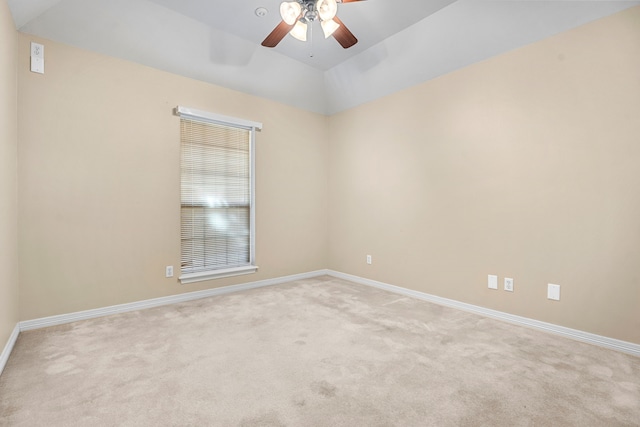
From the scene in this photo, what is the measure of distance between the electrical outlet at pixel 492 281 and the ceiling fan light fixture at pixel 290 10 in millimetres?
2930

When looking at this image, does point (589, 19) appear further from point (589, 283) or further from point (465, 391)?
point (465, 391)

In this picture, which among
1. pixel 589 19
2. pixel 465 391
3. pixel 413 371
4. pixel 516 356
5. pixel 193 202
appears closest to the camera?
pixel 465 391

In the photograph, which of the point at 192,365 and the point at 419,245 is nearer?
the point at 192,365

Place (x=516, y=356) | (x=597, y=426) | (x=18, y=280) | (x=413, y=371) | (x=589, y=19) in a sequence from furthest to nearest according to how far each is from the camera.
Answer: (x=18, y=280)
(x=589, y=19)
(x=516, y=356)
(x=413, y=371)
(x=597, y=426)

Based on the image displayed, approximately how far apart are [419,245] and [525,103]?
70.0 inches

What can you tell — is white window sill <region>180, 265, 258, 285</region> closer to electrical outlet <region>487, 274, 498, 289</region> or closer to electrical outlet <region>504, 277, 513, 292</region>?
electrical outlet <region>487, 274, 498, 289</region>

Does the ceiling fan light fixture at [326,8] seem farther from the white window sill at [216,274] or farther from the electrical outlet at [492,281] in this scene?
the white window sill at [216,274]

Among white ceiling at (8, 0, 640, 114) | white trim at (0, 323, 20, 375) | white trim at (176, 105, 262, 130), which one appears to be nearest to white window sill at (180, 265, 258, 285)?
white trim at (0, 323, 20, 375)

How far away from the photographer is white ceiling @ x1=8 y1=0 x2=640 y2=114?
2617mm

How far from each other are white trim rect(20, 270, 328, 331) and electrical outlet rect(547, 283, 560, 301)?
9.87ft

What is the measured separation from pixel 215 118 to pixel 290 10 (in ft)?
5.91

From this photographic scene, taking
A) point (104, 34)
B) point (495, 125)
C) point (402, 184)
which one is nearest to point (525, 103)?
point (495, 125)

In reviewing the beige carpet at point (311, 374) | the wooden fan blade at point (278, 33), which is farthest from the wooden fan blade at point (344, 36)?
the beige carpet at point (311, 374)

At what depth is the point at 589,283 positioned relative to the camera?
8.09 feet
